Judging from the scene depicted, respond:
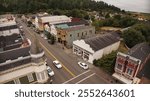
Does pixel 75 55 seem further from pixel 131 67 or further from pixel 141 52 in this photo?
pixel 141 52

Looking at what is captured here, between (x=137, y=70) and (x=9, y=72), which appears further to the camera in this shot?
(x=137, y=70)

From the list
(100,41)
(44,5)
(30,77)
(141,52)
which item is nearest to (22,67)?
(30,77)

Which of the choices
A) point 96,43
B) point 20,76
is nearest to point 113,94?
A: point 20,76

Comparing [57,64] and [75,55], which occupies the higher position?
[75,55]

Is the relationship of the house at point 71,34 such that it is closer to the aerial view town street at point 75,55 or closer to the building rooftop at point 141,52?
the aerial view town street at point 75,55

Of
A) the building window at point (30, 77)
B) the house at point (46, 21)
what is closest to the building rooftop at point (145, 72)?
the building window at point (30, 77)

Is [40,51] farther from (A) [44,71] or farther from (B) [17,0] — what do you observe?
(B) [17,0]
